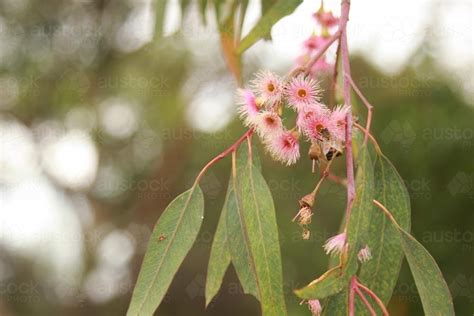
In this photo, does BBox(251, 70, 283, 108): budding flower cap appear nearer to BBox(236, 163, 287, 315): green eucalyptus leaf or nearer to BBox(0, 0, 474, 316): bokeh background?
BBox(236, 163, 287, 315): green eucalyptus leaf

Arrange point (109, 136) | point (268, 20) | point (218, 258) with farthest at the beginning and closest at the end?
point (109, 136) → point (268, 20) → point (218, 258)

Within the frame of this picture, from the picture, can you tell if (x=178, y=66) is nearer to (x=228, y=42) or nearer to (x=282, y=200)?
(x=282, y=200)

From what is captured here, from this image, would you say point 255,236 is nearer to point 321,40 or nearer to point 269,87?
point 269,87


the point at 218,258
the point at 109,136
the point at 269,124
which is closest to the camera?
the point at 269,124

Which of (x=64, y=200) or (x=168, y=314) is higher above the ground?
→ (x=64, y=200)

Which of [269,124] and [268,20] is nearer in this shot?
[269,124]

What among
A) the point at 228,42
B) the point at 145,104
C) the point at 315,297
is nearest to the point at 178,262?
the point at 315,297

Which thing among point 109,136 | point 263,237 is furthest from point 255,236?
point 109,136

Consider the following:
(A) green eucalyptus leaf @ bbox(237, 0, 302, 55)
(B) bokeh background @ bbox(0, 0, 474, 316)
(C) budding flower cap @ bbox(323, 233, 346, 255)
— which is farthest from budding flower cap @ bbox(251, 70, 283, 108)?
(B) bokeh background @ bbox(0, 0, 474, 316)
